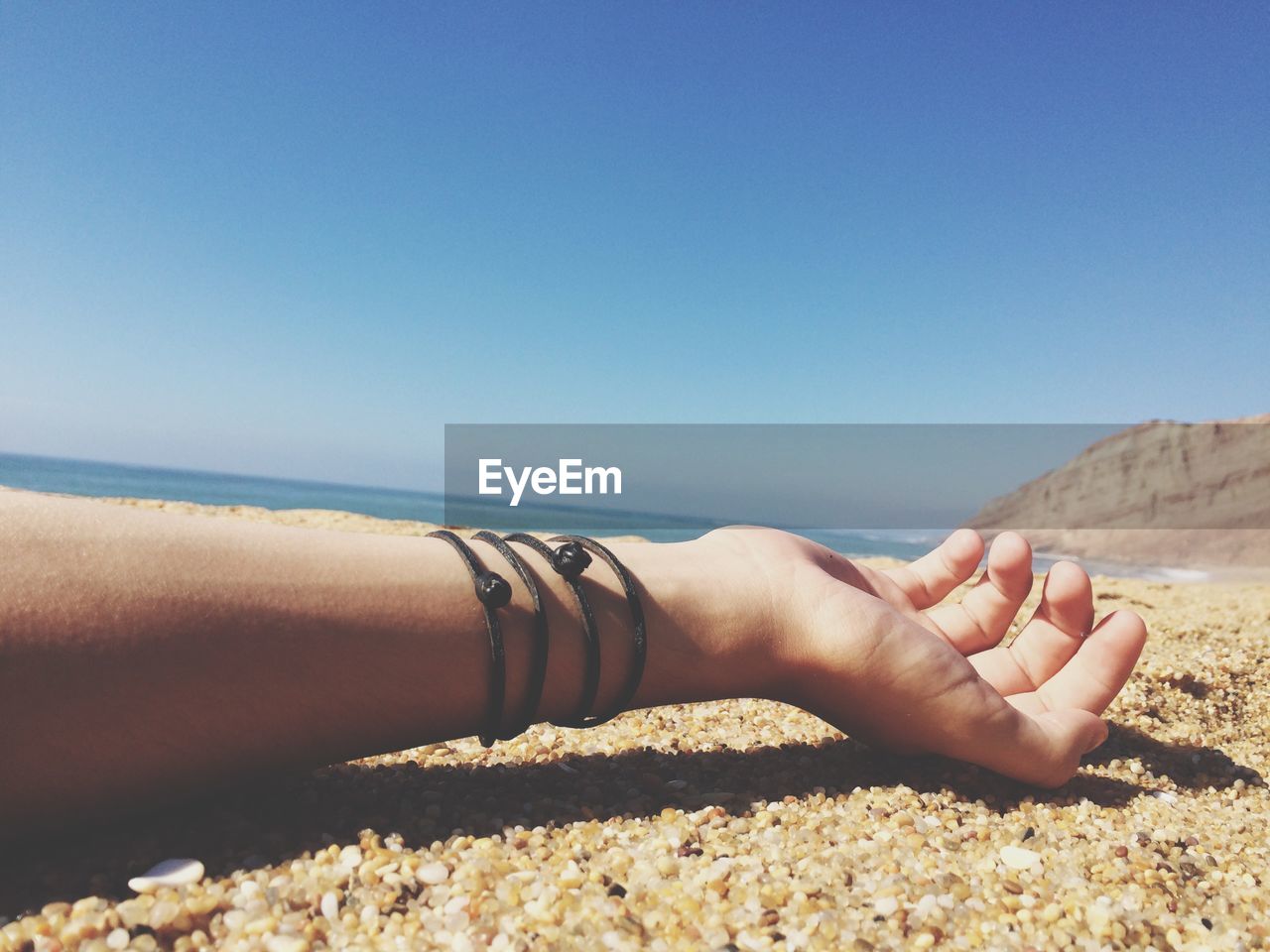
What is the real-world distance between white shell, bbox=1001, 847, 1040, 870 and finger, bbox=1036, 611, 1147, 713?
687 mm

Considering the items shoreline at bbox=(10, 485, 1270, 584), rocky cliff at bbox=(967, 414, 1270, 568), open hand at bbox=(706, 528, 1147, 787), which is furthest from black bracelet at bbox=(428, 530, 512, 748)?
rocky cliff at bbox=(967, 414, 1270, 568)

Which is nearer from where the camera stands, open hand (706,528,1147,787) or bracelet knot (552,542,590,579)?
bracelet knot (552,542,590,579)

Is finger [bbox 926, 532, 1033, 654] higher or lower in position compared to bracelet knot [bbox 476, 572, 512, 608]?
lower

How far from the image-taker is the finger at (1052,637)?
1907 millimetres

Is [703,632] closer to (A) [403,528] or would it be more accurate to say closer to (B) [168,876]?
(B) [168,876]

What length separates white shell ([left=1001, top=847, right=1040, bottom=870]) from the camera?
1174mm

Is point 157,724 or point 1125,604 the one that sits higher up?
point 157,724

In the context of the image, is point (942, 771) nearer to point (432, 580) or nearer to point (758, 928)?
point (758, 928)

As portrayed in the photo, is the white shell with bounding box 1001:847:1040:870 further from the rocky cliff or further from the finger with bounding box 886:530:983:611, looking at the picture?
the rocky cliff

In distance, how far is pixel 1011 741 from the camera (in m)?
1.52

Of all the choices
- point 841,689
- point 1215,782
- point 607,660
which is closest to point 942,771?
point 841,689

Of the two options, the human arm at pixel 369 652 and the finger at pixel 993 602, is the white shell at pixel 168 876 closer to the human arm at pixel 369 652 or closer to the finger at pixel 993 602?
the human arm at pixel 369 652

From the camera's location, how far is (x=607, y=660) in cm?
146

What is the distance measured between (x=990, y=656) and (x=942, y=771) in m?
0.53
